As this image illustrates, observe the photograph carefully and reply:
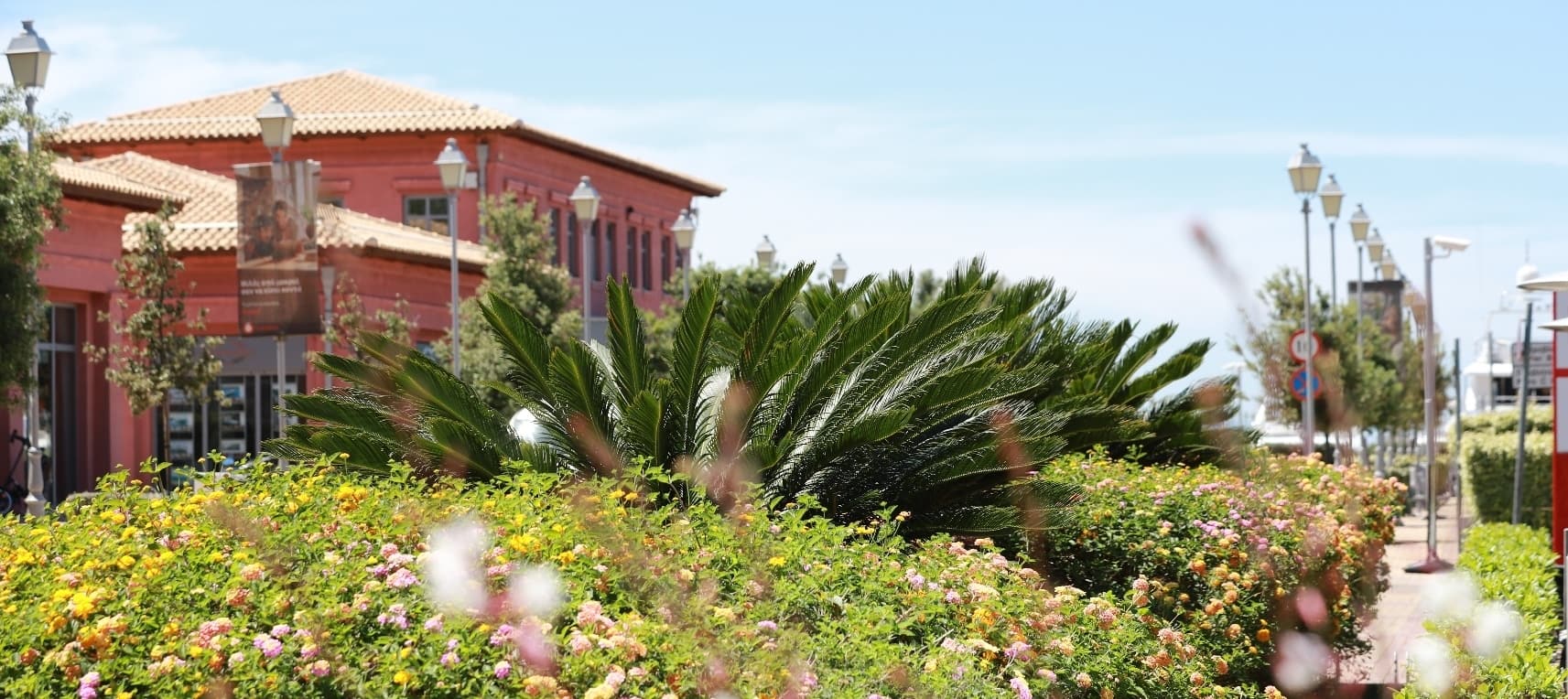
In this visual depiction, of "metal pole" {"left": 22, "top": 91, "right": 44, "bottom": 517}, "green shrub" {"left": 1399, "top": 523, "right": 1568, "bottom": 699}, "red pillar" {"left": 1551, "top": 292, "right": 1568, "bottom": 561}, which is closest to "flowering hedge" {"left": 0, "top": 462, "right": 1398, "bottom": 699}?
"green shrub" {"left": 1399, "top": 523, "right": 1568, "bottom": 699}

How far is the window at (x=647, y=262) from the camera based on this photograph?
183 feet

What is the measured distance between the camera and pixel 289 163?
22062 mm

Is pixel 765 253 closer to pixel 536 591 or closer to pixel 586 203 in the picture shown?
pixel 586 203

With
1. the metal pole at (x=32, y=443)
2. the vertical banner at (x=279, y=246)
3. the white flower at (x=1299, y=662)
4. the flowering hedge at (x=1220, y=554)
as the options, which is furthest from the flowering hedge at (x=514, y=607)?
the metal pole at (x=32, y=443)

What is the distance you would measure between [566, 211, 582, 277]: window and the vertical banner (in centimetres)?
2772

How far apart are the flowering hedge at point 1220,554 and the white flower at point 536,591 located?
112 inches

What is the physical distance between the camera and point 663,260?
57625mm

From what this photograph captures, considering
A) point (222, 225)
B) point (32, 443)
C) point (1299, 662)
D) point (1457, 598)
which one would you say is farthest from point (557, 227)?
point (1299, 662)

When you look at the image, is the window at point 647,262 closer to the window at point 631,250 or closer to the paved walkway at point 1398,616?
the window at point 631,250

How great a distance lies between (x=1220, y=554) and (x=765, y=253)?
37.5 m

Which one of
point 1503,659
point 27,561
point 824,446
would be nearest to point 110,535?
point 27,561

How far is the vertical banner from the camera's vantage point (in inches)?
861

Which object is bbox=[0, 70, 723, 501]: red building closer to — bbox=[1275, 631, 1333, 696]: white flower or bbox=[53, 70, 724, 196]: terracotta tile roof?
bbox=[53, 70, 724, 196]: terracotta tile roof

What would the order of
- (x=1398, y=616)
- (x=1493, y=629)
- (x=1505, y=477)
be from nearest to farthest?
1. (x=1493, y=629)
2. (x=1398, y=616)
3. (x=1505, y=477)
